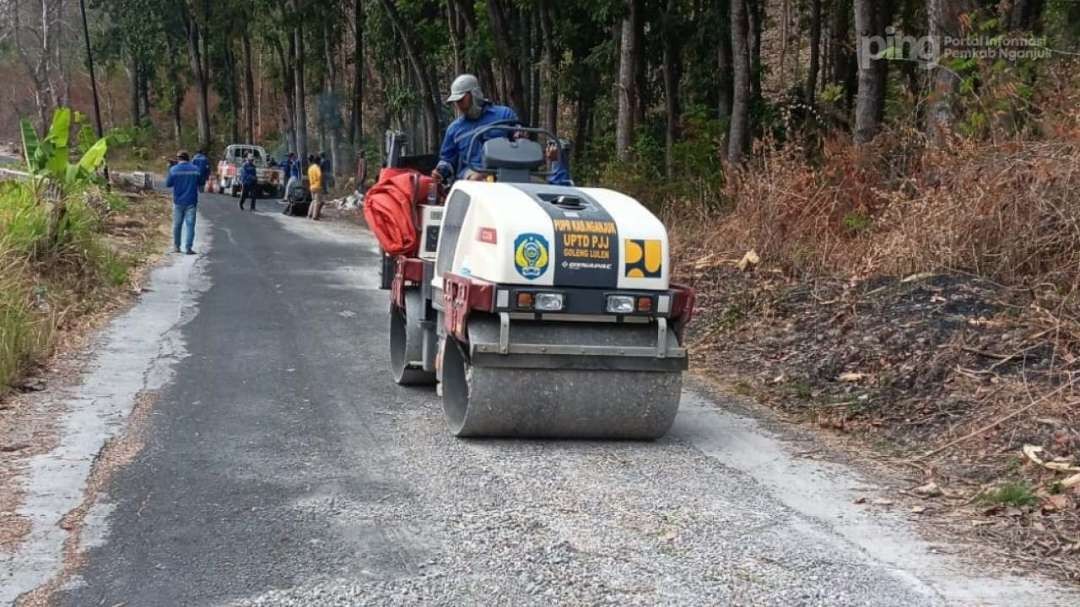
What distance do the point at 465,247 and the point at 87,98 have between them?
302 ft

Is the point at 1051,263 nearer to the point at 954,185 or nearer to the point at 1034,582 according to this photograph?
the point at 954,185

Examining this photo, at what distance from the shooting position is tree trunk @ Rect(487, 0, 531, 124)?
2808 cm

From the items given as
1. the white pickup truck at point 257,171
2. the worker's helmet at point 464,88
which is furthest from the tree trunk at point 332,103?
the worker's helmet at point 464,88

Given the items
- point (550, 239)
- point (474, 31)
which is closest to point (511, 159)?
point (550, 239)

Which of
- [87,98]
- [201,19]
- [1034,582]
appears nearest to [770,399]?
[1034,582]

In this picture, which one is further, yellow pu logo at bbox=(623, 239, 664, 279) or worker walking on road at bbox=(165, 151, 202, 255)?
worker walking on road at bbox=(165, 151, 202, 255)

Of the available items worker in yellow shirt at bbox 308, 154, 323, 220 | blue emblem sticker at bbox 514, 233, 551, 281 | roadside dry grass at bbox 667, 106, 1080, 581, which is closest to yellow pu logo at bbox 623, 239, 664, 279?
blue emblem sticker at bbox 514, 233, 551, 281

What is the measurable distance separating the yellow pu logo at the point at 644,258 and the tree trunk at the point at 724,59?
15.2 meters

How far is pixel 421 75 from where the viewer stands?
35594 millimetres

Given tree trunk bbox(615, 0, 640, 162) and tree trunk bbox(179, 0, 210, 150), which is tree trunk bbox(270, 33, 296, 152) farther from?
tree trunk bbox(615, 0, 640, 162)

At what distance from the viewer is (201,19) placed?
59875mm

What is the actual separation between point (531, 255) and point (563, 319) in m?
0.48

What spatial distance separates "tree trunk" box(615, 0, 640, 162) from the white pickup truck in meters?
29.6

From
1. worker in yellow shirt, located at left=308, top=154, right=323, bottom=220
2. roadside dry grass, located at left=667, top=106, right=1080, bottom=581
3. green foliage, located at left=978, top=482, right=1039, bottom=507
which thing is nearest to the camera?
green foliage, located at left=978, top=482, right=1039, bottom=507
